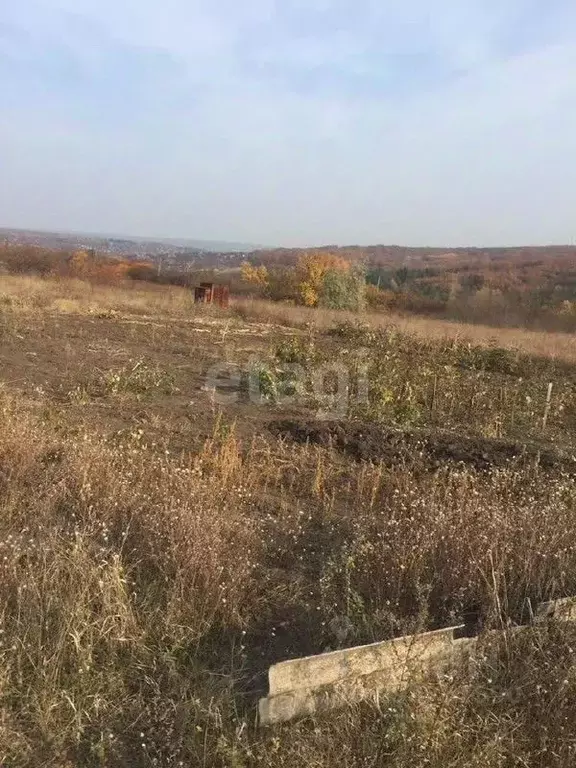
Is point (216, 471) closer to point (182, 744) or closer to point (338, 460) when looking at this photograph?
point (338, 460)

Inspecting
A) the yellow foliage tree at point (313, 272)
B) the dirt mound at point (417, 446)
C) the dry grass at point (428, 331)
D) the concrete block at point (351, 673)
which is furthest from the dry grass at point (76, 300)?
the concrete block at point (351, 673)

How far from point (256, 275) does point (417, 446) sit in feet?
106

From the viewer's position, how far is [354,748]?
2129 millimetres

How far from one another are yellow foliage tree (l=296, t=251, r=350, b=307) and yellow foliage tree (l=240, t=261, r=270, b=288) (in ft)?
6.64

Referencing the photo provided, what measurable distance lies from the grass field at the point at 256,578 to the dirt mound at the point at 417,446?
1.0 inches

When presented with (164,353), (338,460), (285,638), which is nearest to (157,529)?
(285,638)

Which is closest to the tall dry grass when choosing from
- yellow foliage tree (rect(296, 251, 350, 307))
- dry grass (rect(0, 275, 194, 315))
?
dry grass (rect(0, 275, 194, 315))

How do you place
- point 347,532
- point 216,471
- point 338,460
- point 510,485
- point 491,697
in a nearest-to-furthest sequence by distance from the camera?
point 491,697
point 347,532
point 216,471
point 510,485
point 338,460

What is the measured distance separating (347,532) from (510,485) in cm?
150

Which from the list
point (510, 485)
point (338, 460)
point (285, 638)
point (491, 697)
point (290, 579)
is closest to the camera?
point (491, 697)

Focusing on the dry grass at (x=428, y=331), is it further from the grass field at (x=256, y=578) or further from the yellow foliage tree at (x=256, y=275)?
the yellow foliage tree at (x=256, y=275)

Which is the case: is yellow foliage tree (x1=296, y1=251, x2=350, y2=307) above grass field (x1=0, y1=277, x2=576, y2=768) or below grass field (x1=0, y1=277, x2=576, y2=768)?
above

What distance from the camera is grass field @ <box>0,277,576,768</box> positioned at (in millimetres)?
2174

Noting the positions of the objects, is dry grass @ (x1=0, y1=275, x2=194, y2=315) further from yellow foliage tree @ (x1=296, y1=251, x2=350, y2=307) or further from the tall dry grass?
yellow foliage tree @ (x1=296, y1=251, x2=350, y2=307)
